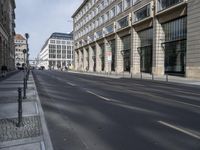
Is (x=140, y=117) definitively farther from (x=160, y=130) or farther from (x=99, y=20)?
(x=99, y=20)

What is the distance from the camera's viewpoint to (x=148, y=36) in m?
41.7

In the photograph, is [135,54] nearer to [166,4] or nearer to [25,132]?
[166,4]

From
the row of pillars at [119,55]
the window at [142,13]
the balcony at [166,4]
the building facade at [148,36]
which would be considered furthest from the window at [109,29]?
the balcony at [166,4]

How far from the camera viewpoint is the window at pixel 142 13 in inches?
1602

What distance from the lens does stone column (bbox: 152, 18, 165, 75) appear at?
3722 cm

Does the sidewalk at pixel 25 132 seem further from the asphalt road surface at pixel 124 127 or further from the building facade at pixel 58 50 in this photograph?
the building facade at pixel 58 50

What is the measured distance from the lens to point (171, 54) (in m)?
35.7

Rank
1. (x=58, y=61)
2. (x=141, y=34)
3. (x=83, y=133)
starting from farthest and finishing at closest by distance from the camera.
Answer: (x=58, y=61)
(x=141, y=34)
(x=83, y=133)

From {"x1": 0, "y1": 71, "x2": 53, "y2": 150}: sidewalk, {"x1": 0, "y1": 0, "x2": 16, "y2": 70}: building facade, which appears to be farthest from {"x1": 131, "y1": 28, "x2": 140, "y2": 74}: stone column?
{"x1": 0, "y1": 71, "x2": 53, "y2": 150}: sidewalk

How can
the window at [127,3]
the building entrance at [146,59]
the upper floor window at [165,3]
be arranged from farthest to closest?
1. the window at [127,3]
2. the building entrance at [146,59]
3. the upper floor window at [165,3]

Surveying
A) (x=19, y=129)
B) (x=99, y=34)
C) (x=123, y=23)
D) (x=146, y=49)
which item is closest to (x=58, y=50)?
(x=99, y=34)

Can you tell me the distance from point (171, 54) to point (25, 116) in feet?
102

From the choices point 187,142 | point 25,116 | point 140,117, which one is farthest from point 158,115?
point 25,116

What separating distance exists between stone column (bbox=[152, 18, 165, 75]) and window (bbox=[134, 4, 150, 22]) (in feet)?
11.2
